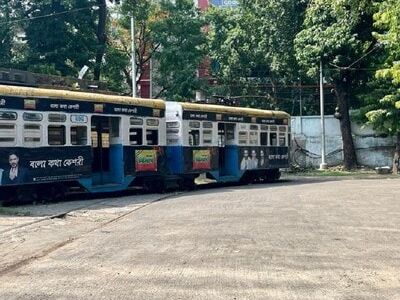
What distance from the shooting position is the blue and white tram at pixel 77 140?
15617mm

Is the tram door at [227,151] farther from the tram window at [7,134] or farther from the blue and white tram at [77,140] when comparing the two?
the tram window at [7,134]

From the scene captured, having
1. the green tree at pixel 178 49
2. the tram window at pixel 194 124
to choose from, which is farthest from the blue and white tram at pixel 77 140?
the green tree at pixel 178 49

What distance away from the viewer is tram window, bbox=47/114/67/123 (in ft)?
54.5

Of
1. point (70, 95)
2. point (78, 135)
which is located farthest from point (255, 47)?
point (70, 95)

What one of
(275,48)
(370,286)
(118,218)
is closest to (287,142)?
(275,48)

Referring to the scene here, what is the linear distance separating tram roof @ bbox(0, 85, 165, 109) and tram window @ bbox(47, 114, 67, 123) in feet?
1.55

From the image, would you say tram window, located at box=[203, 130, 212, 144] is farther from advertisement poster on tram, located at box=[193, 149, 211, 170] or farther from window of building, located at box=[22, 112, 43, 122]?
window of building, located at box=[22, 112, 43, 122]

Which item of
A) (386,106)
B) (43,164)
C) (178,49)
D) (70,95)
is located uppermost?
(178,49)

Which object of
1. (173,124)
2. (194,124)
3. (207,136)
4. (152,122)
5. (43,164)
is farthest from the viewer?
(207,136)

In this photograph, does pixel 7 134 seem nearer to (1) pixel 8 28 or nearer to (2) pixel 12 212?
(2) pixel 12 212

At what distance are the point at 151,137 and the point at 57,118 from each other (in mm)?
4273

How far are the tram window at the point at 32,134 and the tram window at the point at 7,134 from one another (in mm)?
356

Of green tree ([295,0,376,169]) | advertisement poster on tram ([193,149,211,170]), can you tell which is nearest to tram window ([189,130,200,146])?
advertisement poster on tram ([193,149,211,170])

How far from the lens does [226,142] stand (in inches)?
967
